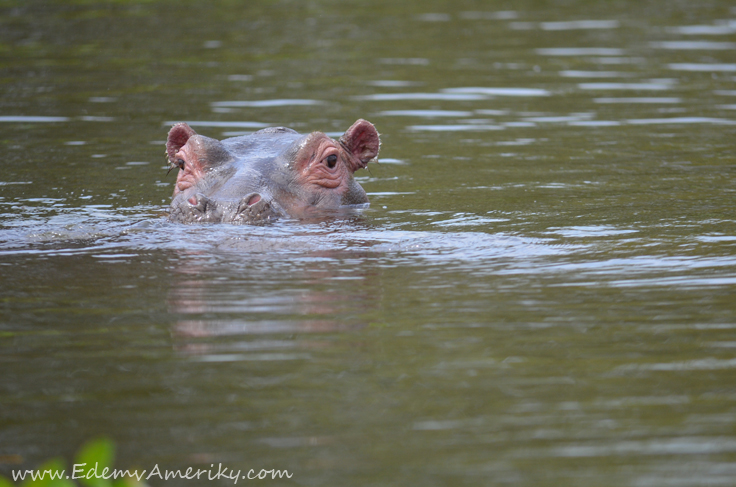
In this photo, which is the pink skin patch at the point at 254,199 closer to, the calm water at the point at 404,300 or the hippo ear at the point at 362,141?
the calm water at the point at 404,300

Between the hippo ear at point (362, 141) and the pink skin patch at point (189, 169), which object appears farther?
the hippo ear at point (362, 141)

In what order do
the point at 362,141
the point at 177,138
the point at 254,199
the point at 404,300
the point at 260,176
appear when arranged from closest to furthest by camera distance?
the point at 404,300 < the point at 254,199 < the point at 260,176 < the point at 177,138 < the point at 362,141

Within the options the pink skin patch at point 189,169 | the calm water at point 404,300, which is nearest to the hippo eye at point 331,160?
the calm water at point 404,300

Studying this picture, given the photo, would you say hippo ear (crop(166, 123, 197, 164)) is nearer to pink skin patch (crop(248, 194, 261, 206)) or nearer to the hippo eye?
the hippo eye

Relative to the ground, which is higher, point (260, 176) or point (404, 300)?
point (260, 176)

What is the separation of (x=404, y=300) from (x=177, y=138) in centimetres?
388

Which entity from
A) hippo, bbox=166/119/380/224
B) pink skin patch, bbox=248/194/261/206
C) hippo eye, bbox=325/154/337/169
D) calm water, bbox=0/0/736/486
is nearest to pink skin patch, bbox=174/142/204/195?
hippo, bbox=166/119/380/224

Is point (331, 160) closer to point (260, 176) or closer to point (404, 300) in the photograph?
point (260, 176)

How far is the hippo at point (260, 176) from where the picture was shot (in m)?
7.62

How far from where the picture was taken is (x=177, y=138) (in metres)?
9.16

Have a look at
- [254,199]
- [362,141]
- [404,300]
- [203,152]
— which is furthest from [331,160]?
[404,300]

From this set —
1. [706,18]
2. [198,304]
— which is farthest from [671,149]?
[706,18]

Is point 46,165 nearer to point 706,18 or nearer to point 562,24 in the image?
point 562,24

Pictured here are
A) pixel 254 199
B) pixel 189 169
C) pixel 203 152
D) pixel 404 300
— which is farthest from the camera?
pixel 189 169
